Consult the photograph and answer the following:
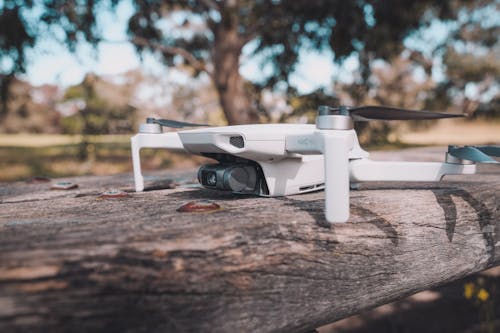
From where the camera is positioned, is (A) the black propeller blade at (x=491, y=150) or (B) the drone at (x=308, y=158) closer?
(B) the drone at (x=308, y=158)

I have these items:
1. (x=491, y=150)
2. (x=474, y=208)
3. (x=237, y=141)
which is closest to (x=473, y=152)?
(x=491, y=150)

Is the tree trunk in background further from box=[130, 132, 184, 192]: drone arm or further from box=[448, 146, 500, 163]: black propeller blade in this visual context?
box=[448, 146, 500, 163]: black propeller blade

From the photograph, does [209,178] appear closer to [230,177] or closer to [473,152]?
[230,177]

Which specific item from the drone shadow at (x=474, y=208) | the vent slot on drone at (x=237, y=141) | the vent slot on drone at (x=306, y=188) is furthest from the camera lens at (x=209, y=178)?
the drone shadow at (x=474, y=208)

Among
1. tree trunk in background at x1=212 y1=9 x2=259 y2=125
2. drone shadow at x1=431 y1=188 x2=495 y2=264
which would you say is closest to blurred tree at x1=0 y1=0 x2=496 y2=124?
tree trunk in background at x1=212 y1=9 x2=259 y2=125

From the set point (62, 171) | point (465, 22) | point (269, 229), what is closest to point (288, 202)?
point (269, 229)

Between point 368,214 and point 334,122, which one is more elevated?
point 334,122

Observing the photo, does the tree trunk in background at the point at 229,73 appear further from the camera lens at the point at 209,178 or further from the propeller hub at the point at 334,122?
the propeller hub at the point at 334,122
